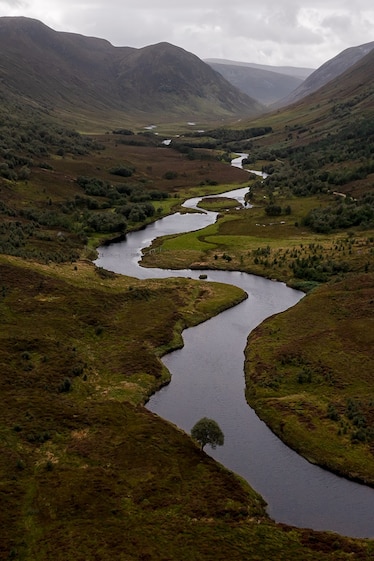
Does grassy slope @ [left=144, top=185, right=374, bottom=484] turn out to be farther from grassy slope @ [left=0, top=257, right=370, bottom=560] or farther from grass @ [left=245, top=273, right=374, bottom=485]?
grassy slope @ [left=0, top=257, right=370, bottom=560]

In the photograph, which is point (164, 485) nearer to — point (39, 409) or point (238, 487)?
point (238, 487)

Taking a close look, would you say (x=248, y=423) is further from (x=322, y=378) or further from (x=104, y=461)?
(x=104, y=461)

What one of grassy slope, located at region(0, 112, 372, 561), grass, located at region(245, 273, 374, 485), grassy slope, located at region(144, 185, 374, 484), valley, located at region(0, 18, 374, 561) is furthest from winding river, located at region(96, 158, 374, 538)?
grassy slope, located at region(0, 112, 372, 561)

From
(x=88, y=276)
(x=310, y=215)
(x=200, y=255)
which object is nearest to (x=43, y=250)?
(x=88, y=276)

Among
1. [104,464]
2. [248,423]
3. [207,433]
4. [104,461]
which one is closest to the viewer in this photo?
[104,464]

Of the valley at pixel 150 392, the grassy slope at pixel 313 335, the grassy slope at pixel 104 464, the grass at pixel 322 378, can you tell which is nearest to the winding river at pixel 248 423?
the valley at pixel 150 392

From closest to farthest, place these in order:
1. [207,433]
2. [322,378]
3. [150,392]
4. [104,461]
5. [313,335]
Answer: [104,461]
[207,433]
[150,392]
[322,378]
[313,335]

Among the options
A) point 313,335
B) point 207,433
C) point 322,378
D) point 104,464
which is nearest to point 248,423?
point 207,433

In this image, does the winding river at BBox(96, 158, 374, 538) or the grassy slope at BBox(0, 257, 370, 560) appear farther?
the winding river at BBox(96, 158, 374, 538)
